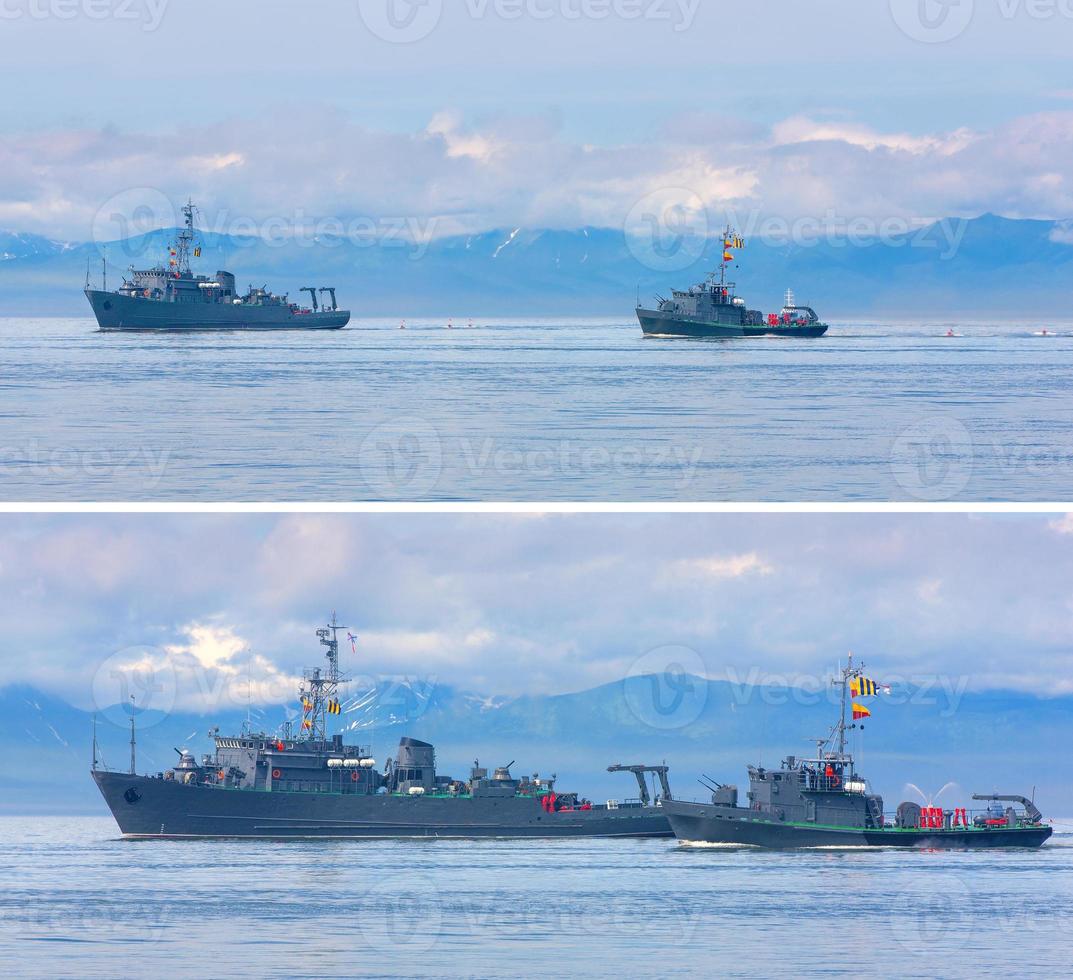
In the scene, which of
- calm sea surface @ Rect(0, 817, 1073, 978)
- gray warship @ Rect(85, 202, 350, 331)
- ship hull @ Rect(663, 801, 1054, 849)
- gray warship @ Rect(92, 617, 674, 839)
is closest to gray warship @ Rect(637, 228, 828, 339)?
gray warship @ Rect(85, 202, 350, 331)

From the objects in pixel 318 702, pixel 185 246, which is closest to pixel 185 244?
pixel 185 246

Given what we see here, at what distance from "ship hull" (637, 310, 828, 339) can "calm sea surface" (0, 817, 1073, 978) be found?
5392 cm

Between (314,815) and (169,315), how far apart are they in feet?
171

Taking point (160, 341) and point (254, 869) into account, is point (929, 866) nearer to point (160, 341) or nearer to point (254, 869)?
point (254, 869)

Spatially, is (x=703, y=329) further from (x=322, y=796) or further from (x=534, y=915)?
(x=534, y=915)

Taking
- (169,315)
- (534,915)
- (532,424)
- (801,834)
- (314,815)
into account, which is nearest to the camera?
(534,915)

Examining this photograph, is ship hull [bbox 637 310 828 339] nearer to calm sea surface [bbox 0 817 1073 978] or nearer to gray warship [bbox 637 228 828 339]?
gray warship [bbox 637 228 828 339]

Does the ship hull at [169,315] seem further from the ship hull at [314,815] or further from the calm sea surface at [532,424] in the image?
the ship hull at [314,815]

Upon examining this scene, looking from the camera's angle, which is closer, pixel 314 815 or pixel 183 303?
pixel 314 815

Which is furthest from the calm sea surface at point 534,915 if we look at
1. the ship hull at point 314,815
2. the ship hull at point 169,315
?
the ship hull at point 169,315

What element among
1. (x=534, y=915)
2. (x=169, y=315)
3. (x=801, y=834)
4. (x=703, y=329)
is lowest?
(x=534, y=915)

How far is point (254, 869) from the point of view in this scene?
7206 centimetres

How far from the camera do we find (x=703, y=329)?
5143 inches

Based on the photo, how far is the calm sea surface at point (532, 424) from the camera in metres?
65.9
